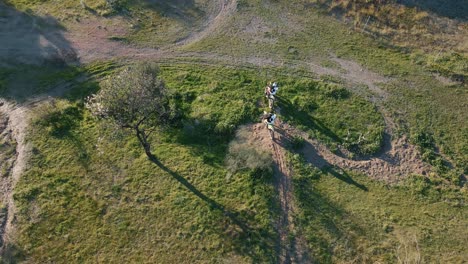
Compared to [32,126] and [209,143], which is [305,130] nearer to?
[209,143]

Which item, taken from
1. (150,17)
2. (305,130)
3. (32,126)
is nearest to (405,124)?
(305,130)

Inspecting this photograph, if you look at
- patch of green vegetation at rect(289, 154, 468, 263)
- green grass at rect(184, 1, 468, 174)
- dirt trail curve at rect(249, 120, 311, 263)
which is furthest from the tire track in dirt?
patch of green vegetation at rect(289, 154, 468, 263)

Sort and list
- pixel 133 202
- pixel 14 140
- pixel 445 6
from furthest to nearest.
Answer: pixel 445 6
pixel 14 140
pixel 133 202

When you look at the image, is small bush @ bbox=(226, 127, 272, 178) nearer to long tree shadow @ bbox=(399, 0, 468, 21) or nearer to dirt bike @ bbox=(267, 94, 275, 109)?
dirt bike @ bbox=(267, 94, 275, 109)

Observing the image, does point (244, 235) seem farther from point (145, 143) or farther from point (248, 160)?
point (145, 143)

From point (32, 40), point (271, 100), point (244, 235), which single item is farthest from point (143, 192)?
point (32, 40)

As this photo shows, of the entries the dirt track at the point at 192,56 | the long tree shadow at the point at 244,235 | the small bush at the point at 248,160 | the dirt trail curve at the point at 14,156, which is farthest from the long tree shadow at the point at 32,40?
the long tree shadow at the point at 244,235
